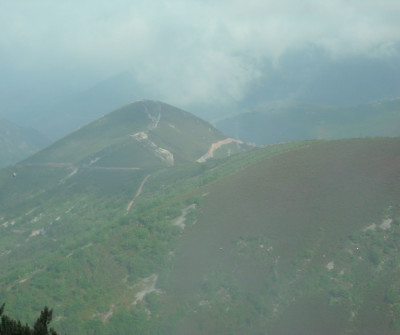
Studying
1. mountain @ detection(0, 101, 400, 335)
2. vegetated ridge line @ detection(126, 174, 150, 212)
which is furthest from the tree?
vegetated ridge line @ detection(126, 174, 150, 212)

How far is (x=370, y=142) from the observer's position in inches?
2677

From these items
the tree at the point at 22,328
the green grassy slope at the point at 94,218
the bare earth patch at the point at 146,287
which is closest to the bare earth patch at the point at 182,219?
the green grassy slope at the point at 94,218

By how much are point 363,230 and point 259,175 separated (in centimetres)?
2012

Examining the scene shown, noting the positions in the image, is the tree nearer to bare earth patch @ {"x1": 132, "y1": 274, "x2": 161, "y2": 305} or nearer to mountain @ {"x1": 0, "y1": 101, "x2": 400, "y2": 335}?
mountain @ {"x1": 0, "y1": 101, "x2": 400, "y2": 335}

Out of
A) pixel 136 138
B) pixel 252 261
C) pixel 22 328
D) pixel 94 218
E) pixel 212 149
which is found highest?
pixel 136 138

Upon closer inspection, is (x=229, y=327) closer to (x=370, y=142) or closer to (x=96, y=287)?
(x=96, y=287)

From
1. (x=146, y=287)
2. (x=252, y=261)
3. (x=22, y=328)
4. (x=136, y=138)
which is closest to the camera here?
(x=22, y=328)

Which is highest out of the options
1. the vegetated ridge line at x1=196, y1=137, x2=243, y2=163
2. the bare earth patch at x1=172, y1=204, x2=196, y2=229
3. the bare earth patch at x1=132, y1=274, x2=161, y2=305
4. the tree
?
the vegetated ridge line at x1=196, y1=137, x2=243, y2=163

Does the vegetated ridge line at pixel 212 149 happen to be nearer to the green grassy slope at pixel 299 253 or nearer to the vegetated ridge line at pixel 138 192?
the vegetated ridge line at pixel 138 192

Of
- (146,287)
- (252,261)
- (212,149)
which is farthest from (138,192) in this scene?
(252,261)

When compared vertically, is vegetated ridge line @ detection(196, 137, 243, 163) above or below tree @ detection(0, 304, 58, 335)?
above

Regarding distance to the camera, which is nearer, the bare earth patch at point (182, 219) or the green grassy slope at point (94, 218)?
the green grassy slope at point (94, 218)

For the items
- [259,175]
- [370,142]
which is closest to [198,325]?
[259,175]

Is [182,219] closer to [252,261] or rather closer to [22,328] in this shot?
[252,261]
